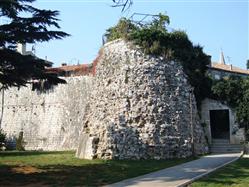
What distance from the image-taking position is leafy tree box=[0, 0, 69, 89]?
54.4 feet

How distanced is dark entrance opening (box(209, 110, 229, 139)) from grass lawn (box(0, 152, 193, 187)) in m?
7.88

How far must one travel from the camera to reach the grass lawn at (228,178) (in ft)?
46.0

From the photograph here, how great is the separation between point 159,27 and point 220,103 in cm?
618

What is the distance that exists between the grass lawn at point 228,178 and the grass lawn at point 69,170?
2.75 metres

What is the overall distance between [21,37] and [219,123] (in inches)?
674

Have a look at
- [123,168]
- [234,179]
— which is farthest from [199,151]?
[234,179]

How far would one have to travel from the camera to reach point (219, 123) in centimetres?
3011

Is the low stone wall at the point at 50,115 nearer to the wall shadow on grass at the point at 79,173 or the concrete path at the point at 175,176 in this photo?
the wall shadow on grass at the point at 79,173

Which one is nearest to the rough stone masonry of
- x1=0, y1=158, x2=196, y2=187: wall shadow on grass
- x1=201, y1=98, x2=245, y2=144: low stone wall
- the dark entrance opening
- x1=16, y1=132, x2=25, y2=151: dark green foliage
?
x1=0, y1=158, x2=196, y2=187: wall shadow on grass

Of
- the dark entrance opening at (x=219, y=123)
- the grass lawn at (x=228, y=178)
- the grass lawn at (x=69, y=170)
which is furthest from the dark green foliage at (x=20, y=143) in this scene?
the grass lawn at (x=228, y=178)

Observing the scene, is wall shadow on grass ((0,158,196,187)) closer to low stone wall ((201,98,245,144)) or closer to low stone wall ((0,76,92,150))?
low stone wall ((201,98,245,144))

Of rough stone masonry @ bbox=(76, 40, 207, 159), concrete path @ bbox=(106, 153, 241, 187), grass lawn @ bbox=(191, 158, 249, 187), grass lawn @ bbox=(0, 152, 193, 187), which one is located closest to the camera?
grass lawn @ bbox=(191, 158, 249, 187)

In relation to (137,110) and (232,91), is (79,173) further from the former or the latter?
(232,91)

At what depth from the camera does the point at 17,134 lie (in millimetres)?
36375
